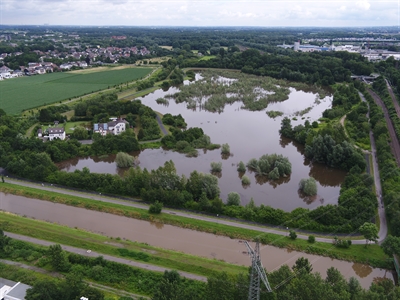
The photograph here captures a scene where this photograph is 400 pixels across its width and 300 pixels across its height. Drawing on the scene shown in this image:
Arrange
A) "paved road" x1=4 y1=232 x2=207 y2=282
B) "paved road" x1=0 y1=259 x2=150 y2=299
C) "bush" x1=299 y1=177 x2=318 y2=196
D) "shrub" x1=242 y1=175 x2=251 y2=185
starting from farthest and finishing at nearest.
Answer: "shrub" x1=242 y1=175 x2=251 y2=185, "bush" x1=299 y1=177 x2=318 y2=196, "paved road" x1=4 y1=232 x2=207 y2=282, "paved road" x1=0 y1=259 x2=150 y2=299

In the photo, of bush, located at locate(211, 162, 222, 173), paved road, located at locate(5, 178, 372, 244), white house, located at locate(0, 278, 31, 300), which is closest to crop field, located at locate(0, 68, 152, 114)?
paved road, located at locate(5, 178, 372, 244)

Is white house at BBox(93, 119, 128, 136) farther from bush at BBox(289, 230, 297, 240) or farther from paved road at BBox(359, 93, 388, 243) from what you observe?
paved road at BBox(359, 93, 388, 243)

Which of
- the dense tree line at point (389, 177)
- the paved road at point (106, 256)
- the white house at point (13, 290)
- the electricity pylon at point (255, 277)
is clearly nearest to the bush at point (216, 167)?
the paved road at point (106, 256)

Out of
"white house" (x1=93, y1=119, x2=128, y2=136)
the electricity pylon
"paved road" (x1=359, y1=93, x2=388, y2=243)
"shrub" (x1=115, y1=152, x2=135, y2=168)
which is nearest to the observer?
the electricity pylon

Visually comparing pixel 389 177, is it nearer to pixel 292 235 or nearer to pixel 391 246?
pixel 391 246

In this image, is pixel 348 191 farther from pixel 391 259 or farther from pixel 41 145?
pixel 41 145

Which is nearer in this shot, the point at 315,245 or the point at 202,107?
the point at 315,245

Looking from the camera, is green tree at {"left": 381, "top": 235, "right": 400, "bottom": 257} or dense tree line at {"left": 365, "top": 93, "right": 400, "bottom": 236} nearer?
green tree at {"left": 381, "top": 235, "right": 400, "bottom": 257}

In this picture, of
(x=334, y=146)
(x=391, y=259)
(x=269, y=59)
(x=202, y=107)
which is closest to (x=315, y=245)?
(x=391, y=259)
